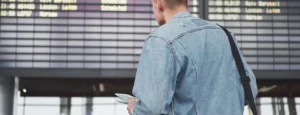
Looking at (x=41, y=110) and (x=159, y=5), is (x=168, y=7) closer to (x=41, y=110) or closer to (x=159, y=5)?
(x=159, y=5)

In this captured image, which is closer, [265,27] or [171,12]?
[171,12]

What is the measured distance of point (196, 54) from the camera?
1.51 metres

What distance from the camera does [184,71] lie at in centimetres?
149

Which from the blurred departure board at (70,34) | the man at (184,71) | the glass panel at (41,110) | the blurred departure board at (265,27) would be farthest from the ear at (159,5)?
the glass panel at (41,110)

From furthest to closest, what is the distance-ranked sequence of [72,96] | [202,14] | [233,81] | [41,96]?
[72,96], [41,96], [202,14], [233,81]

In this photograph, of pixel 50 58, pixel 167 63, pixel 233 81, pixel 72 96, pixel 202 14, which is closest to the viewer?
pixel 167 63

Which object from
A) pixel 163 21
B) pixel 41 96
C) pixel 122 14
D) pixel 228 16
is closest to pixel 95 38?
pixel 122 14

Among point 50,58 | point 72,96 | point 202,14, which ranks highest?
point 202,14

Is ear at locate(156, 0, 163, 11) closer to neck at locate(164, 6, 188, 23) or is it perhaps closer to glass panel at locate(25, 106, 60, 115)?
neck at locate(164, 6, 188, 23)

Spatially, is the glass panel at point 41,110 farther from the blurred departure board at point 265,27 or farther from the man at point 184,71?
the man at point 184,71

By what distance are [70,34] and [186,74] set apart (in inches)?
202

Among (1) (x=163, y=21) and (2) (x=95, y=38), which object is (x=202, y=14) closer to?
(2) (x=95, y=38)

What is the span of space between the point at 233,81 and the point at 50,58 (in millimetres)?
4969

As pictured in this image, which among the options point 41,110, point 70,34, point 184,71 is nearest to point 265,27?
point 70,34
